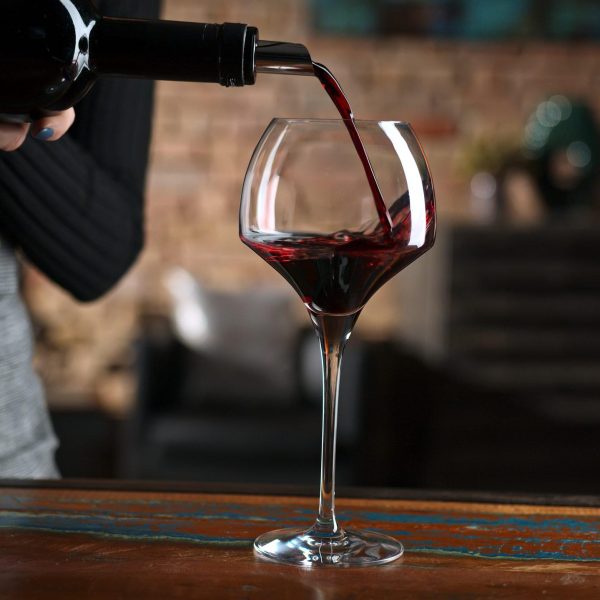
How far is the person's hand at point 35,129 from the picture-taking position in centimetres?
70

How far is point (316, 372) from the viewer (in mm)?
3689

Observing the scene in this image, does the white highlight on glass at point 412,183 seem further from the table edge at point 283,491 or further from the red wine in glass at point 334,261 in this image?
the table edge at point 283,491

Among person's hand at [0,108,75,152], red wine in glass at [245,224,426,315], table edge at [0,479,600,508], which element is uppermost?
person's hand at [0,108,75,152]

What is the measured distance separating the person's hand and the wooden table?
0.24 metres

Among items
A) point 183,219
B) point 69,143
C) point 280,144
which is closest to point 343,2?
point 183,219

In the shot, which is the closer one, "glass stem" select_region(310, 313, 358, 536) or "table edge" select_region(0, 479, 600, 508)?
"glass stem" select_region(310, 313, 358, 536)

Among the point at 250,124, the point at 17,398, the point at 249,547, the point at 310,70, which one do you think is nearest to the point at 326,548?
the point at 249,547

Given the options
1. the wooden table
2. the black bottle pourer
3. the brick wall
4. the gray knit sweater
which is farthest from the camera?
the brick wall

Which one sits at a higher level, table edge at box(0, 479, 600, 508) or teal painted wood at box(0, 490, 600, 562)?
table edge at box(0, 479, 600, 508)

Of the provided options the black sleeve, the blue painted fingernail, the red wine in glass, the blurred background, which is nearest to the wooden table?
the red wine in glass

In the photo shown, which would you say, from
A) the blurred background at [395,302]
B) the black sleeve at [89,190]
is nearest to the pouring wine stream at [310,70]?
the black sleeve at [89,190]

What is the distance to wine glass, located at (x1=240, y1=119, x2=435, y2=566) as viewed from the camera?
1.95 feet

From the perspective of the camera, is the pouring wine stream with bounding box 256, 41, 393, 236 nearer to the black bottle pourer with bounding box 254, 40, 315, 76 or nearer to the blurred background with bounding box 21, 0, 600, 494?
the black bottle pourer with bounding box 254, 40, 315, 76

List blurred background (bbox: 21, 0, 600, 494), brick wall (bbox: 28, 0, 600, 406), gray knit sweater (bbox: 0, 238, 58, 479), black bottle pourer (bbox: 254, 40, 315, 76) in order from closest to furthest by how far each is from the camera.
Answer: black bottle pourer (bbox: 254, 40, 315, 76) → gray knit sweater (bbox: 0, 238, 58, 479) → blurred background (bbox: 21, 0, 600, 494) → brick wall (bbox: 28, 0, 600, 406)
